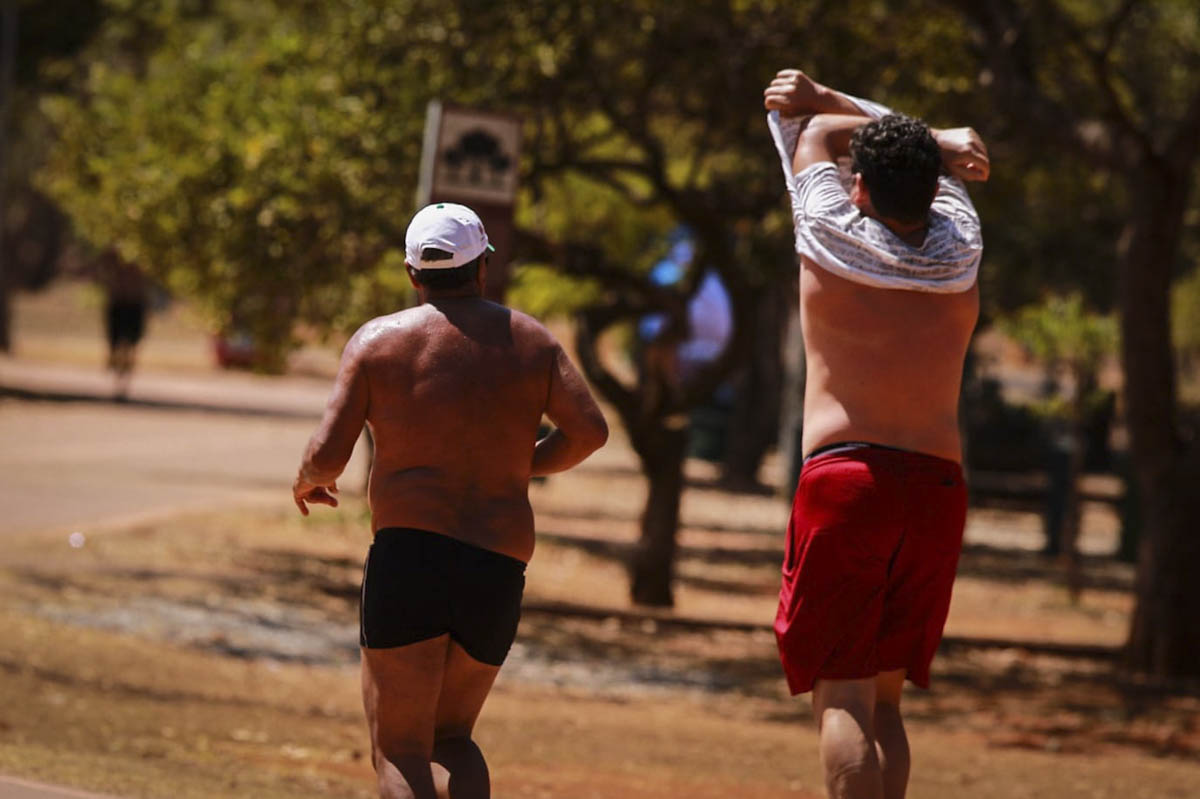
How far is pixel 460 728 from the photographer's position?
4.68 m

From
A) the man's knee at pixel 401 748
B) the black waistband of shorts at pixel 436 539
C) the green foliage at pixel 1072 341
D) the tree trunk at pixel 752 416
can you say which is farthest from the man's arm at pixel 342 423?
the tree trunk at pixel 752 416

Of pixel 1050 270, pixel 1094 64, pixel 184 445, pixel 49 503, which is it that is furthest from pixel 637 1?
pixel 1050 270

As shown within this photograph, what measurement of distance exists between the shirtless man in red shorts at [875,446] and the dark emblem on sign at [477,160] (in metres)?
6.60

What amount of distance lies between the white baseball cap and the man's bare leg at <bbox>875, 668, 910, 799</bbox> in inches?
56.7

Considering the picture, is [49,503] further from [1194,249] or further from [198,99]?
[1194,249]

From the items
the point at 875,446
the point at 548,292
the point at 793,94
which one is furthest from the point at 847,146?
the point at 548,292

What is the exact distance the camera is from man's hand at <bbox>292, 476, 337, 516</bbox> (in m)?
4.59

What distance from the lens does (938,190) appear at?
495 cm

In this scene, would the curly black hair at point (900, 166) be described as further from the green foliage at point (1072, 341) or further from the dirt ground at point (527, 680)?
the green foliage at point (1072, 341)

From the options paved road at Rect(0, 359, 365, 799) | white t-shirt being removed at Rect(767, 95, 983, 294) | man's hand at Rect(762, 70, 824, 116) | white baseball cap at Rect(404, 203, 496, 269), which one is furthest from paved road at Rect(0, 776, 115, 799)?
man's hand at Rect(762, 70, 824, 116)

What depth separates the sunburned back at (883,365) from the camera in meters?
4.64

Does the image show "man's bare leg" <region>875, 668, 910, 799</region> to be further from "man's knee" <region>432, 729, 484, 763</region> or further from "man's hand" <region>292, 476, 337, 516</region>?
"man's hand" <region>292, 476, 337, 516</region>

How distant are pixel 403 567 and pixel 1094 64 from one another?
8.32m

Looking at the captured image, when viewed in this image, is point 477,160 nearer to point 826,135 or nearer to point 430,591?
point 826,135
